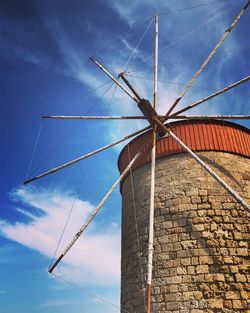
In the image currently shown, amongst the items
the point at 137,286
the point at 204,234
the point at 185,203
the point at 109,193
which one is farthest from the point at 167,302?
the point at 109,193

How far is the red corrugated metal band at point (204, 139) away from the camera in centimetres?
1019

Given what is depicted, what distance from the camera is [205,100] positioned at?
33.4ft

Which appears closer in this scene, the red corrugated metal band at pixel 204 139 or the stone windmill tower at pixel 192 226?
the stone windmill tower at pixel 192 226

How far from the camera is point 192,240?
28.8ft

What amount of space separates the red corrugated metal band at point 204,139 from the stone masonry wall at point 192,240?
245mm

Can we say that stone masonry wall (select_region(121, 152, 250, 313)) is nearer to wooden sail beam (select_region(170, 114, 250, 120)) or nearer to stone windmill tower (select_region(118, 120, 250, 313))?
stone windmill tower (select_region(118, 120, 250, 313))

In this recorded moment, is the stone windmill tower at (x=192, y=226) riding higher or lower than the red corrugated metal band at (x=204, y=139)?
lower

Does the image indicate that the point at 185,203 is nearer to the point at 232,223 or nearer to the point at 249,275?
the point at 232,223

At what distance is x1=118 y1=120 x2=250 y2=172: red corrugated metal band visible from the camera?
10188mm

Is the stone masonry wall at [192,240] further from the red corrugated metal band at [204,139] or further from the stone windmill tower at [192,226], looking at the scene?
the red corrugated metal band at [204,139]

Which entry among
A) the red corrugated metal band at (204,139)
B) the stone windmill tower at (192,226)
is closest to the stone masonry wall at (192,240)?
the stone windmill tower at (192,226)

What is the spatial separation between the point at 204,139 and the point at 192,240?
3.22 meters

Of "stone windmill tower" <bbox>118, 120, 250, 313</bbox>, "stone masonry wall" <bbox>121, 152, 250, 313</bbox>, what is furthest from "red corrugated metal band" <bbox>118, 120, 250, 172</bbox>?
"stone masonry wall" <bbox>121, 152, 250, 313</bbox>

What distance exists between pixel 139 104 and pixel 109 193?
303cm
